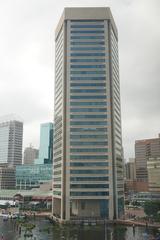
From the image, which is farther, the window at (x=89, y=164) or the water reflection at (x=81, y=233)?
the window at (x=89, y=164)

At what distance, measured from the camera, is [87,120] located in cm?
13325

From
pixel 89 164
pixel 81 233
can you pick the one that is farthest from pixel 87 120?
pixel 81 233

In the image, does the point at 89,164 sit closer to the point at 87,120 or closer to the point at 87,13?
the point at 87,120

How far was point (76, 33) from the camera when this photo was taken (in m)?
144

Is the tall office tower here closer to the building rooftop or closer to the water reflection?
the building rooftop

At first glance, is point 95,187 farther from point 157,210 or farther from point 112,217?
point 157,210

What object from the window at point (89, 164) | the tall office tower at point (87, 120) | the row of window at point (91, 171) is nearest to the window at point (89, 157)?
the tall office tower at point (87, 120)

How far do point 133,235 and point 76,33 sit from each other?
94914 mm

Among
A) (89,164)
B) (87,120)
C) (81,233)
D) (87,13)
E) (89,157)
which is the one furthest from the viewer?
(87,13)

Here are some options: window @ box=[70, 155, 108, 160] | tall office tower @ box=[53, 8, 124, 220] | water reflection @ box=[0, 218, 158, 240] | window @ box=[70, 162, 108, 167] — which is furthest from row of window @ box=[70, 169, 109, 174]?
water reflection @ box=[0, 218, 158, 240]

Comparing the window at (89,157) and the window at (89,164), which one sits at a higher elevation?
the window at (89,157)

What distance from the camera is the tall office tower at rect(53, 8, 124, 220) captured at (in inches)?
4975

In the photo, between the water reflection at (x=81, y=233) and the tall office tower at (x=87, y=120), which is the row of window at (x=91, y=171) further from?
the water reflection at (x=81, y=233)

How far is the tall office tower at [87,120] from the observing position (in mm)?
126375
